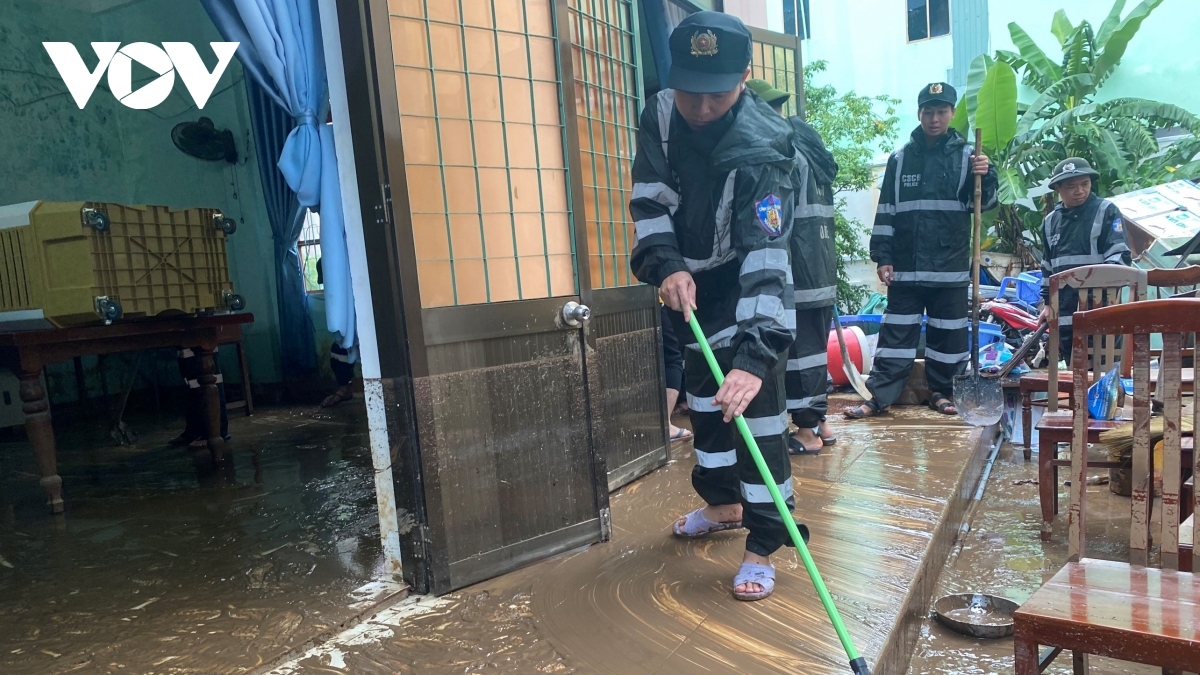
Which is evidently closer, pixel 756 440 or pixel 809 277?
pixel 756 440

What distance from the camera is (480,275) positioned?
2654mm

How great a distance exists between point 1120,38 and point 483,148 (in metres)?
9.30

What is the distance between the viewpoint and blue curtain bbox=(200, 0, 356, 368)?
2.84m

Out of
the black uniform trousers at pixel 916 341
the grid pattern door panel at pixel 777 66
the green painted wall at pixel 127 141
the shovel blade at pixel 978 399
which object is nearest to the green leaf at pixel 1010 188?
the grid pattern door panel at pixel 777 66

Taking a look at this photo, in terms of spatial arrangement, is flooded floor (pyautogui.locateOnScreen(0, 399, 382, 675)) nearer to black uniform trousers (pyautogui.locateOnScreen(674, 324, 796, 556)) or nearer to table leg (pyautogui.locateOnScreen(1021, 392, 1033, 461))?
black uniform trousers (pyautogui.locateOnScreen(674, 324, 796, 556))

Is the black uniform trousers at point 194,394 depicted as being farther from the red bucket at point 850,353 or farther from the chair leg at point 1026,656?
the chair leg at point 1026,656

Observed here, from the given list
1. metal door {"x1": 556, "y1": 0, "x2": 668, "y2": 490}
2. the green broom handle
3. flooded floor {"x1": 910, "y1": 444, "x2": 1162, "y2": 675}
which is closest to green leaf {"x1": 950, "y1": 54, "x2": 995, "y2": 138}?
flooded floor {"x1": 910, "y1": 444, "x2": 1162, "y2": 675}

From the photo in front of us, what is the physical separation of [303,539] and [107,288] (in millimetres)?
2064

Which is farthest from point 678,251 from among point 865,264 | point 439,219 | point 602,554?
point 865,264

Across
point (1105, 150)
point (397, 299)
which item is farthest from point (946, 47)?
point (397, 299)

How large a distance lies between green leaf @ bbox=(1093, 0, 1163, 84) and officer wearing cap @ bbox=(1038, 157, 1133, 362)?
5.02 m

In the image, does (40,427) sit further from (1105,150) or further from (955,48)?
(955,48)

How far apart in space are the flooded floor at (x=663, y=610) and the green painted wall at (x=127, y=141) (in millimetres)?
6311

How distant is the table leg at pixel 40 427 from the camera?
386 centimetres
